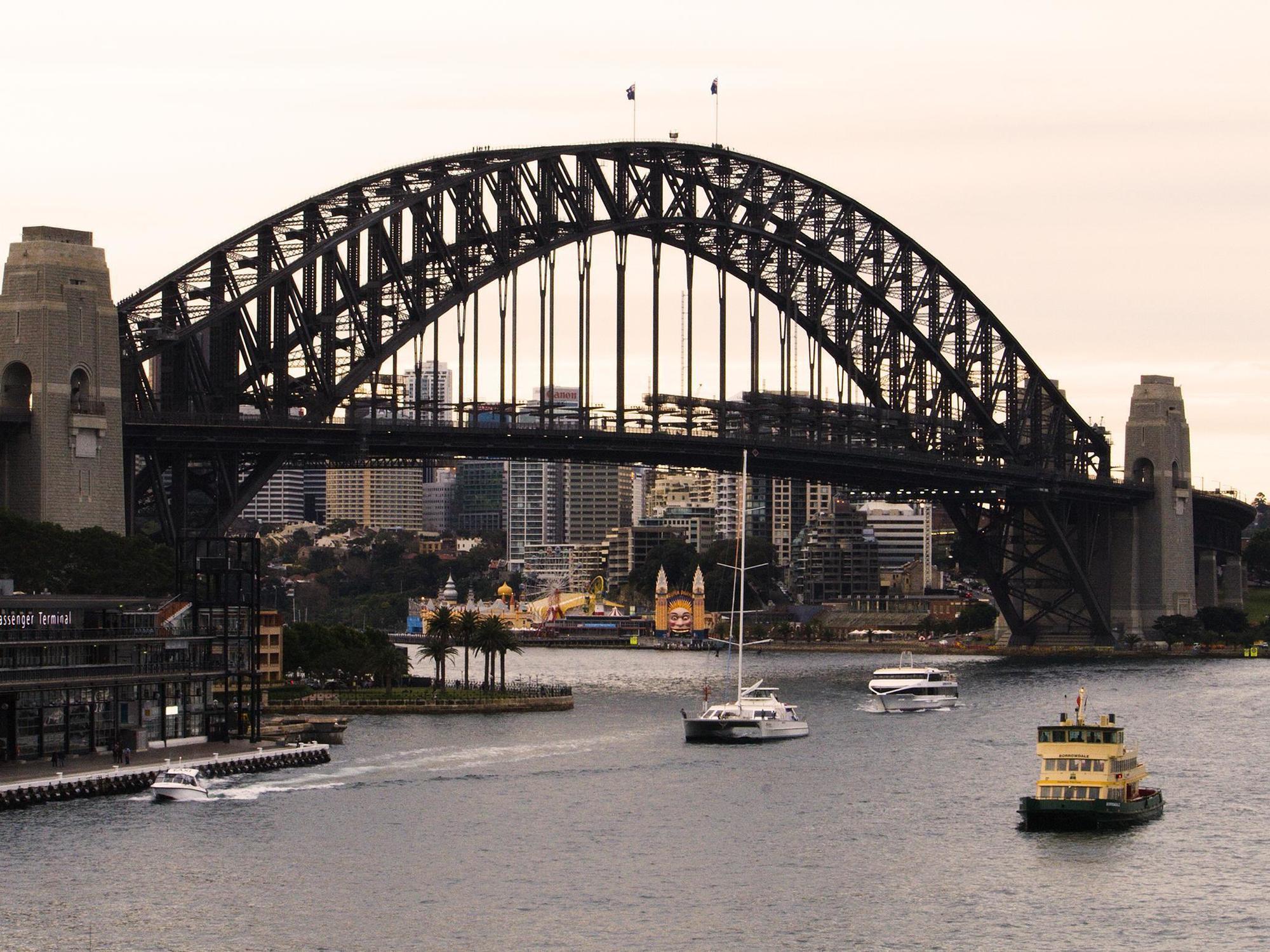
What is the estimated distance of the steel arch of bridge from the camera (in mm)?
130875

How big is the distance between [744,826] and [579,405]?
70.2 metres

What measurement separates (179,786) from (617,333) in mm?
72783

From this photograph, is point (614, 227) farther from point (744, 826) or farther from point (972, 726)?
point (744, 826)

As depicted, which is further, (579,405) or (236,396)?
(579,405)

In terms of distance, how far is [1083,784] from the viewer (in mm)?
82188

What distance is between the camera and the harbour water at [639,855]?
210 feet

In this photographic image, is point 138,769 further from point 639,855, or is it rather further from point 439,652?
point 439,652

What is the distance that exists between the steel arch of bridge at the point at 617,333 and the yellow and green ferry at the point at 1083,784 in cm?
5711

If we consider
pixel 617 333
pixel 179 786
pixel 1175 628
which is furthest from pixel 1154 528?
pixel 179 786

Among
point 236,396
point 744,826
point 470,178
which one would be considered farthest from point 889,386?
point 744,826

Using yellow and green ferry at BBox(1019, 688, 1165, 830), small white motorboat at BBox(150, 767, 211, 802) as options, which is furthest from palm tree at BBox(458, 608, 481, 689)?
yellow and green ferry at BBox(1019, 688, 1165, 830)

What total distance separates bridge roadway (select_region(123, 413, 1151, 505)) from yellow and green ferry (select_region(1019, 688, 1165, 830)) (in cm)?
5705

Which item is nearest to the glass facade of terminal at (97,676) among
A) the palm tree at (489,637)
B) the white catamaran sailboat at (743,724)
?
the white catamaran sailboat at (743,724)

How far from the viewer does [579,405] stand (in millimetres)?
148875
